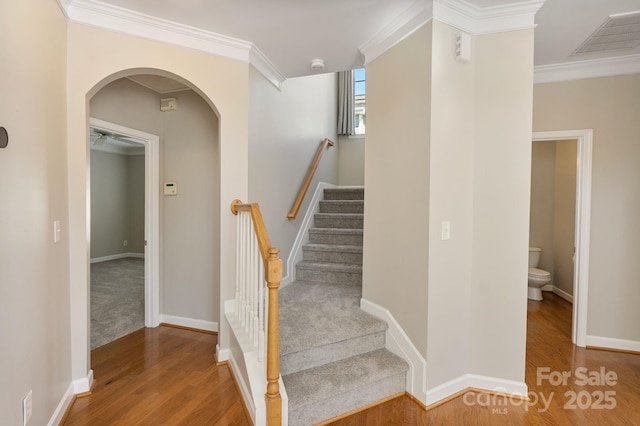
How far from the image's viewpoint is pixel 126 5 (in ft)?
6.57

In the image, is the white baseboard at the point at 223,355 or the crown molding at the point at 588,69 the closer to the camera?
the white baseboard at the point at 223,355

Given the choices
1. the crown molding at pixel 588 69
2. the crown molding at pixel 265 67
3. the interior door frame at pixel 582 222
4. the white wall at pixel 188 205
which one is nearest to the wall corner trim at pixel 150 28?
the crown molding at pixel 265 67

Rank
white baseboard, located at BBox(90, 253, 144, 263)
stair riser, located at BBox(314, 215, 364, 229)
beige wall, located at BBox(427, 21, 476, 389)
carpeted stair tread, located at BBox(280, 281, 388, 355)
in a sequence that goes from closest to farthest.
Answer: beige wall, located at BBox(427, 21, 476, 389)
carpeted stair tread, located at BBox(280, 281, 388, 355)
stair riser, located at BBox(314, 215, 364, 229)
white baseboard, located at BBox(90, 253, 144, 263)

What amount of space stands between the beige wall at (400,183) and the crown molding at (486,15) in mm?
152

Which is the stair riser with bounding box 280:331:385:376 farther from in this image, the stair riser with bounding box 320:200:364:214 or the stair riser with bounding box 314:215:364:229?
the stair riser with bounding box 320:200:364:214

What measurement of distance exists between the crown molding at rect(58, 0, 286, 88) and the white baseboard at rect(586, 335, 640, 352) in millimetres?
4017

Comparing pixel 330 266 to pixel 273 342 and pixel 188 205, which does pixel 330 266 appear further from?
pixel 273 342

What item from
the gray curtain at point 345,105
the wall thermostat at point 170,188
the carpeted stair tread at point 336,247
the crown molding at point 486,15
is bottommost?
the carpeted stair tread at point 336,247

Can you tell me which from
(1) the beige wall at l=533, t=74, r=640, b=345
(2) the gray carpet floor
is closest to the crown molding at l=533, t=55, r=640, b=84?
(1) the beige wall at l=533, t=74, r=640, b=345

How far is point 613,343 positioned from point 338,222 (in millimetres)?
2929

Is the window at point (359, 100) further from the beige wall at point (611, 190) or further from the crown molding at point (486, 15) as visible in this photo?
the crown molding at point (486, 15)

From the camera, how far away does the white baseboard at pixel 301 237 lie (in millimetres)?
3332

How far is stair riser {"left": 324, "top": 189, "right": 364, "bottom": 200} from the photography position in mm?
4211

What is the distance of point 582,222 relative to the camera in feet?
9.20
